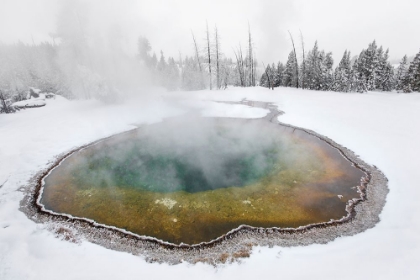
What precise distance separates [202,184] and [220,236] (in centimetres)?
387

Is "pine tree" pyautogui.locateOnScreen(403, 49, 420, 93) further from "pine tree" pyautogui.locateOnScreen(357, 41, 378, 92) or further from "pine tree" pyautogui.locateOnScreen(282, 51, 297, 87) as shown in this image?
"pine tree" pyautogui.locateOnScreen(282, 51, 297, 87)

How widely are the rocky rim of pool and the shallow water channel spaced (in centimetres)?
30

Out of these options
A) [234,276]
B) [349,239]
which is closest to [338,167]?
[349,239]

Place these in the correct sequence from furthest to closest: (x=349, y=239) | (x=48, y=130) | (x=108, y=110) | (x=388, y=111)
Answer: (x=108, y=110), (x=388, y=111), (x=48, y=130), (x=349, y=239)

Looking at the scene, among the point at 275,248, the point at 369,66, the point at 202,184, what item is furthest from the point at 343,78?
the point at 275,248

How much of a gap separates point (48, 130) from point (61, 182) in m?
9.93

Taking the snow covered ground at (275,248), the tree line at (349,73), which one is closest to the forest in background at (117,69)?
the tree line at (349,73)

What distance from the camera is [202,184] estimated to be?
11836mm

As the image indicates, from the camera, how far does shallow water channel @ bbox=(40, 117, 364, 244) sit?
30.3 ft

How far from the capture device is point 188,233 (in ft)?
27.9

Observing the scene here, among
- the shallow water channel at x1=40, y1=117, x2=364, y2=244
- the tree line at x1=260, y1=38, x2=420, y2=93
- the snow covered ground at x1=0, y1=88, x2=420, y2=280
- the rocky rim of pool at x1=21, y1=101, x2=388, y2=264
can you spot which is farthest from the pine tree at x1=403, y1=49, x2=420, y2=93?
the rocky rim of pool at x1=21, y1=101, x2=388, y2=264

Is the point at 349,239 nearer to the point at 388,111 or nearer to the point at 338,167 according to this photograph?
the point at 338,167

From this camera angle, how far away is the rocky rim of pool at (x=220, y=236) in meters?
7.46

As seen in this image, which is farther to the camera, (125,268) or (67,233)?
(67,233)
